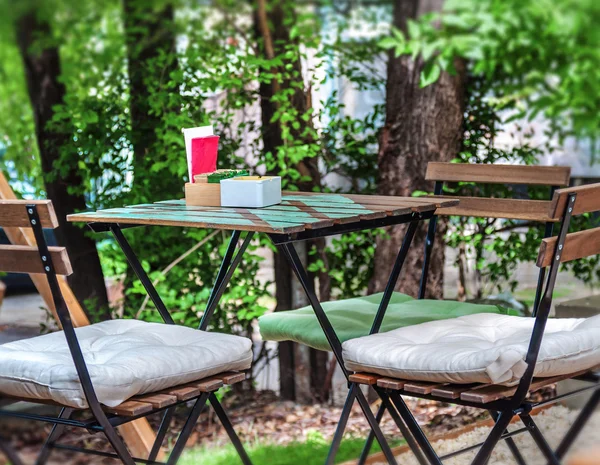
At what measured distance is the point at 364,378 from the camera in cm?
202

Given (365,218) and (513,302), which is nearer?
(365,218)

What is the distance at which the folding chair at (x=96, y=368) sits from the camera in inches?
73.4

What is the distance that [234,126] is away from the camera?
4281 mm

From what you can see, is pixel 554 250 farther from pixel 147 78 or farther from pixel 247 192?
pixel 147 78

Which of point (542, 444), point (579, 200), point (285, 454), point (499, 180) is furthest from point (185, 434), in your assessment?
point (285, 454)

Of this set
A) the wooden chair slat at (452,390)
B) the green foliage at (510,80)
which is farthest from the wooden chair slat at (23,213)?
the green foliage at (510,80)

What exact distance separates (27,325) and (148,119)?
110 cm

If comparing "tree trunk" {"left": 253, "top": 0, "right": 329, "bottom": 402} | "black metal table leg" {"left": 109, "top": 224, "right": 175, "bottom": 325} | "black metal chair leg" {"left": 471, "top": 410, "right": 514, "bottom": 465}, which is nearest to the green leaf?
"tree trunk" {"left": 253, "top": 0, "right": 329, "bottom": 402}

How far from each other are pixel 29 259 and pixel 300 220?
0.59 meters

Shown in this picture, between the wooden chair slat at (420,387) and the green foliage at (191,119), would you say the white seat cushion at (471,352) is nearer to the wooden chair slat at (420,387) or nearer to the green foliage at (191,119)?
the wooden chair slat at (420,387)

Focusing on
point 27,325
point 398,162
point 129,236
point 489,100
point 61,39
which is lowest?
point 27,325

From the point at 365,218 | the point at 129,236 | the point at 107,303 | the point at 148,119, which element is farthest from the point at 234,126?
the point at 365,218

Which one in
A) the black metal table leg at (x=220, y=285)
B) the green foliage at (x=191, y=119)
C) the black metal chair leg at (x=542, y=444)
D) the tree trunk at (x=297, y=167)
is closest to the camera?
the black metal chair leg at (x=542, y=444)

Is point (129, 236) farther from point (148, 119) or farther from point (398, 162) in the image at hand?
point (398, 162)
